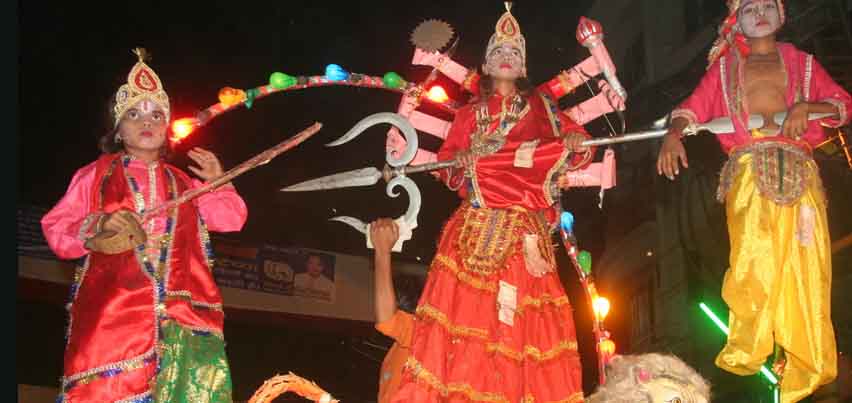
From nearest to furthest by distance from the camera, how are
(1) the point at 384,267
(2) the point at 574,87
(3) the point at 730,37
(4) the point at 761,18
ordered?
(1) the point at 384,267 → (4) the point at 761,18 → (3) the point at 730,37 → (2) the point at 574,87

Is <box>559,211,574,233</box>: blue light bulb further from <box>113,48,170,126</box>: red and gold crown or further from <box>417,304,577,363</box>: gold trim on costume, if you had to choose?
<box>113,48,170,126</box>: red and gold crown

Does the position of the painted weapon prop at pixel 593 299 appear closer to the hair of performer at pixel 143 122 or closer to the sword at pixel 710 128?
the sword at pixel 710 128

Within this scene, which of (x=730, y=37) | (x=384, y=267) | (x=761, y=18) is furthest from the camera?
(x=730, y=37)

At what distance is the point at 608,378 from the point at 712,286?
406 cm

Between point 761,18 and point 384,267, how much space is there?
230cm

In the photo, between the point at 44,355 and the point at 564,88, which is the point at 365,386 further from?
the point at 564,88

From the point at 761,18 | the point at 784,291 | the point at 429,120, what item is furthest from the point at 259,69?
the point at 784,291

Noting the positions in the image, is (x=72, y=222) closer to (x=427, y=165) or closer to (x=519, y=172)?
(x=427, y=165)

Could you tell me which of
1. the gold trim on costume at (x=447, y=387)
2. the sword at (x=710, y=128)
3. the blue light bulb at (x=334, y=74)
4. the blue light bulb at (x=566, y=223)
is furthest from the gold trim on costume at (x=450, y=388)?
the blue light bulb at (x=334, y=74)

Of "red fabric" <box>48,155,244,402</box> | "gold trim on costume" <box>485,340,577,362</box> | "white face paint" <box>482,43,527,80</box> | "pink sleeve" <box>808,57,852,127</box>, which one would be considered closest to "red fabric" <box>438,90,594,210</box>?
"white face paint" <box>482,43,527,80</box>

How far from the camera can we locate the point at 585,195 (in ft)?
25.2

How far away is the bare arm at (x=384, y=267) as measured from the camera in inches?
183

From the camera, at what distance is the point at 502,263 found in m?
4.83

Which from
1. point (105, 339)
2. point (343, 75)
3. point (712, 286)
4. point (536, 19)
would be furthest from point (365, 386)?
point (105, 339)
